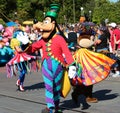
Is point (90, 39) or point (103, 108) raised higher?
point (90, 39)

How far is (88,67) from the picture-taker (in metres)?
8.70

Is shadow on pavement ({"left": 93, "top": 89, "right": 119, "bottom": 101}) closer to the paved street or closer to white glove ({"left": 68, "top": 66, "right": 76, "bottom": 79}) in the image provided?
the paved street

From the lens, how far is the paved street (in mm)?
8586

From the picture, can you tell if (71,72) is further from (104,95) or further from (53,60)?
(104,95)

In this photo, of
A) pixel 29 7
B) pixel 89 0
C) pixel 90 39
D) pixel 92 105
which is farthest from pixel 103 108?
pixel 89 0

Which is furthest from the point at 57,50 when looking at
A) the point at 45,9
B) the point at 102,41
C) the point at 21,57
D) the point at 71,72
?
the point at 45,9

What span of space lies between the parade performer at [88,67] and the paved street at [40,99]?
29cm

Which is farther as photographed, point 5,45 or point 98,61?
point 5,45

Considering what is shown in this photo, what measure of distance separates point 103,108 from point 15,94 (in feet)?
8.95

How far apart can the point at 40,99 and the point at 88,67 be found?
1594 millimetres

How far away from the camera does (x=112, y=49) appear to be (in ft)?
50.6

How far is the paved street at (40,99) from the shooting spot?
8.59 meters

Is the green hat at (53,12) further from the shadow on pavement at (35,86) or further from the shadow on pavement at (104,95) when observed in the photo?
the shadow on pavement at (35,86)

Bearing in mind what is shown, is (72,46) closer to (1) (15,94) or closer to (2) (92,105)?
(2) (92,105)
